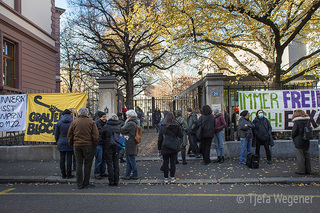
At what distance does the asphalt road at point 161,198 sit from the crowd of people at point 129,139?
0.54 m

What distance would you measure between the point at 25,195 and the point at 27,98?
16.6 feet

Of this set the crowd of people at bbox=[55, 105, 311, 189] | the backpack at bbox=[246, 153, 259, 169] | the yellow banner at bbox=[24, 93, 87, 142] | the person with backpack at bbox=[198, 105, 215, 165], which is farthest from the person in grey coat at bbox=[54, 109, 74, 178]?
the backpack at bbox=[246, 153, 259, 169]

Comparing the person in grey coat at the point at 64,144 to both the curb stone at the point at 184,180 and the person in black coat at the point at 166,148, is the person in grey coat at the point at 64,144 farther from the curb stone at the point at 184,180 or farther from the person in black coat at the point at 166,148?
the person in black coat at the point at 166,148

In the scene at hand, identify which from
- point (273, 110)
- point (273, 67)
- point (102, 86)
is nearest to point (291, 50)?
point (273, 67)

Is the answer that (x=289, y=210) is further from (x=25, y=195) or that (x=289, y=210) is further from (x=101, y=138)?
(x=25, y=195)

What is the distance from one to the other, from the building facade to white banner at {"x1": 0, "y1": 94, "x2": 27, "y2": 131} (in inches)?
119

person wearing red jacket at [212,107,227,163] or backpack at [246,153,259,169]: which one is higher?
person wearing red jacket at [212,107,227,163]

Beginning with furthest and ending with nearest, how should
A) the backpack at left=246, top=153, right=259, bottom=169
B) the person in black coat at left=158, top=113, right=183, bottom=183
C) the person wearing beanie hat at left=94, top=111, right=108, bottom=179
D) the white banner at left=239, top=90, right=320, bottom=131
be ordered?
the white banner at left=239, top=90, right=320, bottom=131, the backpack at left=246, top=153, right=259, bottom=169, the person wearing beanie hat at left=94, top=111, right=108, bottom=179, the person in black coat at left=158, top=113, right=183, bottom=183

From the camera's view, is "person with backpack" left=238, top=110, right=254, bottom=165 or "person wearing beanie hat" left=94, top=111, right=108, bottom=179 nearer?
"person wearing beanie hat" left=94, top=111, right=108, bottom=179

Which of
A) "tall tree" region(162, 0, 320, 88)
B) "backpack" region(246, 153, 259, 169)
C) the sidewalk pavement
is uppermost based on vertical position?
"tall tree" region(162, 0, 320, 88)

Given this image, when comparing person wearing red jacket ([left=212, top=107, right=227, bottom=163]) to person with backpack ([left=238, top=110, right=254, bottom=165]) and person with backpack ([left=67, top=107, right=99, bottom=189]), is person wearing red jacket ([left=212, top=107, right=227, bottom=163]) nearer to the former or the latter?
person with backpack ([left=238, top=110, right=254, bottom=165])

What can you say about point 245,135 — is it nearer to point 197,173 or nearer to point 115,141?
point 197,173

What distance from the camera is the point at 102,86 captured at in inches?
387

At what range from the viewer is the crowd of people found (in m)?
6.00
